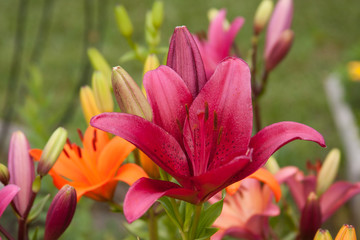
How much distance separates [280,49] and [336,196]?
8.6 inches

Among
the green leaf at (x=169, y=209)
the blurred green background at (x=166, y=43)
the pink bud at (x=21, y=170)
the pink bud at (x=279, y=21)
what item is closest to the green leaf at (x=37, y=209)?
the pink bud at (x=21, y=170)

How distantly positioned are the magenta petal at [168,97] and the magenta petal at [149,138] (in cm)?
1

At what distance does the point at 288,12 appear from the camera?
0.70m

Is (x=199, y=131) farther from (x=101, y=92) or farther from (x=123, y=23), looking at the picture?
→ (x=123, y=23)

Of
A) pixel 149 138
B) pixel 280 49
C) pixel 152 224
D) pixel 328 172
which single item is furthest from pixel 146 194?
pixel 280 49

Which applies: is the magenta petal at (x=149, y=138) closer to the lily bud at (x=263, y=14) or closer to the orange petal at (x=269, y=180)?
the orange petal at (x=269, y=180)

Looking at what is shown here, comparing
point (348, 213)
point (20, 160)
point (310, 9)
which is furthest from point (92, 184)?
point (310, 9)

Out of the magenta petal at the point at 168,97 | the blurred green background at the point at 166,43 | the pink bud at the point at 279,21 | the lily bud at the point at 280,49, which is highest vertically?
the pink bud at the point at 279,21

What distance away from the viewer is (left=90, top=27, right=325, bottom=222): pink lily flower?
0.39 metres

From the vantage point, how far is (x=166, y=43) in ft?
10.5

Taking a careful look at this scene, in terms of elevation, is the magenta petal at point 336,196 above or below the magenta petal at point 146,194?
below

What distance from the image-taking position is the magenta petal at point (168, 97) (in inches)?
16.3

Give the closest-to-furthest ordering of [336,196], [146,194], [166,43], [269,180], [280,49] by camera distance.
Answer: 1. [146,194]
2. [269,180]
3. [336,196]
4. [280,49]
5. [166,43]

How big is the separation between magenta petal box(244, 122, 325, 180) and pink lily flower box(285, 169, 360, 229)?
0.18m
